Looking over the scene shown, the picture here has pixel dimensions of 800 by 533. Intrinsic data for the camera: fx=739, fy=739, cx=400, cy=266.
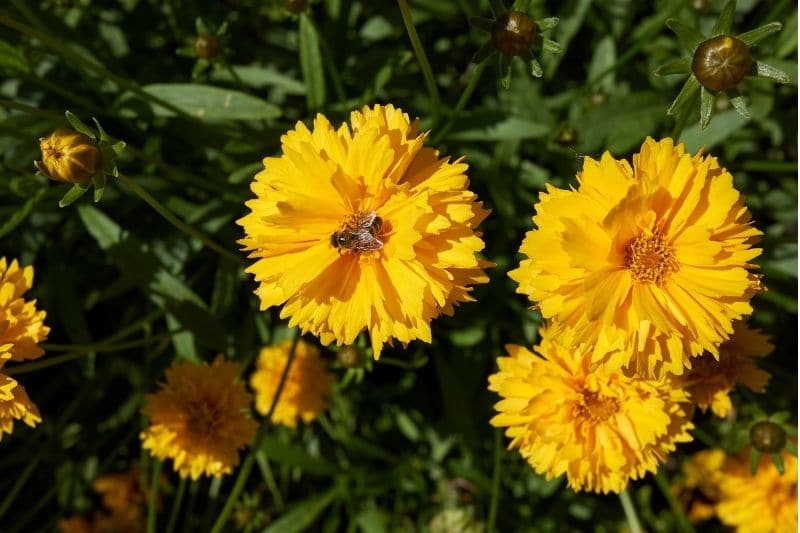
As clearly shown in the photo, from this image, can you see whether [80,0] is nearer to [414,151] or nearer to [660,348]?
[414,151]

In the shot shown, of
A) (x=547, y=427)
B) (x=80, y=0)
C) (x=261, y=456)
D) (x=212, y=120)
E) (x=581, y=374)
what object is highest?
(x=80, y=0)

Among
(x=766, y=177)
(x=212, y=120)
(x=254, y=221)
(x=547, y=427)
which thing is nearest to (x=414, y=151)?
(x=254, y=221)

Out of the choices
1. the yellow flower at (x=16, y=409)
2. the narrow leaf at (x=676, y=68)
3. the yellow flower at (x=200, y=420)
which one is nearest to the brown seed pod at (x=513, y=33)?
the narrow leaf at (x=676, y=68)

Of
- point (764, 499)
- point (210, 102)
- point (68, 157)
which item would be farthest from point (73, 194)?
point (764, 499)

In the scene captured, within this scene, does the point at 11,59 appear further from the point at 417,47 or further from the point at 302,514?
the point at 302,514

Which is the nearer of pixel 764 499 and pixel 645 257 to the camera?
pixel 645 257

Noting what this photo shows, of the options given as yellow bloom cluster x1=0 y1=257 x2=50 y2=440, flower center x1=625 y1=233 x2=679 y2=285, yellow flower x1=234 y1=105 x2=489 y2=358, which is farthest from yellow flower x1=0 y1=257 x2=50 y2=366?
flower center x1=625 y1=233 x2=679 y2=285
